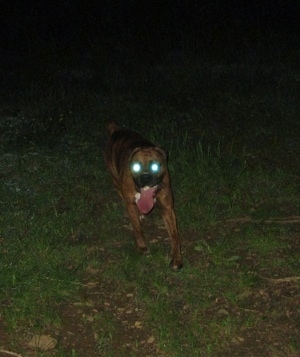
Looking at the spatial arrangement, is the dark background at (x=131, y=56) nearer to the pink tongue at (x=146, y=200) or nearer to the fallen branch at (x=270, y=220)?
the fallen branch at (x=270, y=220)

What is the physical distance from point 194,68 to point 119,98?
77.0 inches

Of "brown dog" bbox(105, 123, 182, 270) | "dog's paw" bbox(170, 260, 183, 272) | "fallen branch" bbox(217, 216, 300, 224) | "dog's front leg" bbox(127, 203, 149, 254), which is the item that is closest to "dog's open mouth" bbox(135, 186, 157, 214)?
"brown dog" bbox(105, 123, 182, 270)

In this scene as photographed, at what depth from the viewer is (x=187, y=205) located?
18.8ft

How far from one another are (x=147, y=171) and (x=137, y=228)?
0.64 metres

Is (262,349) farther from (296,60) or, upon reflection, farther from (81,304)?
(296,60)

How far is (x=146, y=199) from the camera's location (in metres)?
4.80

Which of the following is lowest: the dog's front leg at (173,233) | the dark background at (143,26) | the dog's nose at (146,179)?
the dark background at (143,26)

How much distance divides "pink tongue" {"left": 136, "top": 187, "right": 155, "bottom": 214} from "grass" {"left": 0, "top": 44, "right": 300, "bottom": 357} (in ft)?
1.46

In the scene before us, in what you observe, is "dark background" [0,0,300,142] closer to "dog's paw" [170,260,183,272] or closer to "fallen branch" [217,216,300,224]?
"fallen branch" [217,216,300,224]

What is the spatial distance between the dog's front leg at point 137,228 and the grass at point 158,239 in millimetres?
105

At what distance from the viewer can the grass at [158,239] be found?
402cm

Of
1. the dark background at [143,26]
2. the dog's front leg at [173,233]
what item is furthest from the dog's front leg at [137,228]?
the dark background at [143,26]

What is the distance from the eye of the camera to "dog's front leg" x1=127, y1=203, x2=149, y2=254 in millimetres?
4988

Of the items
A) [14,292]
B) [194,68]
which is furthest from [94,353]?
[194,68]
